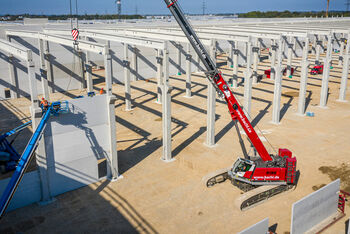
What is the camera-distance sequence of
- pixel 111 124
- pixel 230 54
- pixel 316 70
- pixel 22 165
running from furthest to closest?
1. pixel 230 54
2. pixel 316 70
3. pixel 111 124
4. pixel 22 165

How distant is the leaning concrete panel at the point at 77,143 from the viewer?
525 inches

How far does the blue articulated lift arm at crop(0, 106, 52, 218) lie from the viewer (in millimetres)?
9891

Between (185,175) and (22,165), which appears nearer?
(22,165)

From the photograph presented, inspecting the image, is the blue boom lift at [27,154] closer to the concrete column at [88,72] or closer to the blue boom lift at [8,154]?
the blue boom lift at [8,154]

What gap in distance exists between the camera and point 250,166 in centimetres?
1415

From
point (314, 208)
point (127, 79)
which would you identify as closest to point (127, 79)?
point (127, 79)

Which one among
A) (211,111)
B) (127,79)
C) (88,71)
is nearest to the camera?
(211,111)

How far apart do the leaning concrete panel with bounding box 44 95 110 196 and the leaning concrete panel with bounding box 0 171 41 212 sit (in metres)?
0.53

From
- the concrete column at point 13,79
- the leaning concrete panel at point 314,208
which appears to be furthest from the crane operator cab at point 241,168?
the concrete column at point 13,79

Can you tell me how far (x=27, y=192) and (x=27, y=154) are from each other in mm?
2630

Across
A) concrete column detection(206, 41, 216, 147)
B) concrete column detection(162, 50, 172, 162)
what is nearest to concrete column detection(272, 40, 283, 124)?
concrete column detection(206, 41, 216, 147)

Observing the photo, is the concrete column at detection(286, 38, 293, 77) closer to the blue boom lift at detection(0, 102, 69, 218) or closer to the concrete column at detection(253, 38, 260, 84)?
the concrete column at detection(253, 38, 260, 84)

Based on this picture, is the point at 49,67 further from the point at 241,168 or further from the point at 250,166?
the point at 250,166

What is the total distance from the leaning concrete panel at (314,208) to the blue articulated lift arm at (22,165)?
28.0 feet
